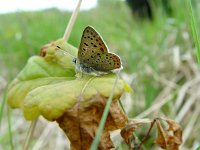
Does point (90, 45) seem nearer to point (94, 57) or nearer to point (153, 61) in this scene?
point (94, 57)

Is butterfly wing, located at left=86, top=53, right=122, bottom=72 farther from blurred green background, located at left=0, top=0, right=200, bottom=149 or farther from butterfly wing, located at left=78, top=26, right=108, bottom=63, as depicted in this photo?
blurred green background, located at left=0, top=0, right=200, bottom=149

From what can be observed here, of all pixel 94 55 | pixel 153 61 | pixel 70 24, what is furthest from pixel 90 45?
pixel 153 61

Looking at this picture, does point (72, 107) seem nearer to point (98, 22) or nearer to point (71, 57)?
point (71, 57)

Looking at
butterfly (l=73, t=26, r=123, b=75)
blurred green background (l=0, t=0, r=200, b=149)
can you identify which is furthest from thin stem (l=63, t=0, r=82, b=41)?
blurred green background (l=0, t=0, r=200, b=149)

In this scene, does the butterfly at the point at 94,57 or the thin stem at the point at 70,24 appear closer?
the butterfly at the point at 94,57

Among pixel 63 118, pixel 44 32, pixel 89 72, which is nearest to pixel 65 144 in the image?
pixel 89 72

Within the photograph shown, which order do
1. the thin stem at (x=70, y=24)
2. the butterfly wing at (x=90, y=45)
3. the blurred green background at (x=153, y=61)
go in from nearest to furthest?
the butterfly wing at (x=90, y=45), the thin stem at (x=70, y=24), the blurred green background at (x=153, y=61)

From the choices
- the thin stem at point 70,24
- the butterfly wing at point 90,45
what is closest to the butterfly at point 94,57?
the butterfly wing at point 90,45

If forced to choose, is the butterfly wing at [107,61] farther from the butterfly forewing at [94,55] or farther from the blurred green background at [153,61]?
the blurred green background at [153,61]
